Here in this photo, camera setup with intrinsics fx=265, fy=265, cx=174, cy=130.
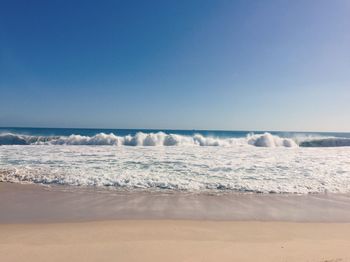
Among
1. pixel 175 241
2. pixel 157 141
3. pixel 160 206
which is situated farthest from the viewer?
pixel 157 141

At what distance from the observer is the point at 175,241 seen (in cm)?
402

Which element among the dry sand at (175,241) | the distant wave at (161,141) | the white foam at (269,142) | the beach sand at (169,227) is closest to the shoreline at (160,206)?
the beach sand at (169,227)

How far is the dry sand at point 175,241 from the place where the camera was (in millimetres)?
3498

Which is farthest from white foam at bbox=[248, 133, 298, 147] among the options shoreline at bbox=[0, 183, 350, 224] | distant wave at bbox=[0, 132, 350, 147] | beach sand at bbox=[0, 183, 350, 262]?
beach sand at bbox=[0, 183, 350, 262]

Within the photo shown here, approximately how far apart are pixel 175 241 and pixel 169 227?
0.69 metres

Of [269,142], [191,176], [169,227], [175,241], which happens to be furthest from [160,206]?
[269,142]

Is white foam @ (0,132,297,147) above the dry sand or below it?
above

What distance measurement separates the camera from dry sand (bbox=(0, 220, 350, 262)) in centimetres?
350

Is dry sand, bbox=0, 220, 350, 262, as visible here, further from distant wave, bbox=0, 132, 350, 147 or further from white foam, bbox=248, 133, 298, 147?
white foam, bbox=248, 133, 298, 147

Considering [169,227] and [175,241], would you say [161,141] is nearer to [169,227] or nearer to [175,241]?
[169,227]

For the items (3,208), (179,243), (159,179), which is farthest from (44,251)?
(159,179)

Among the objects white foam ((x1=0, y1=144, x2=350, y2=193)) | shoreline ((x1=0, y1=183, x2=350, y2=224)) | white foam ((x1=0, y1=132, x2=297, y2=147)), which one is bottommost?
shoreline ((x1=0, y1=183, x2=350, y2=224))

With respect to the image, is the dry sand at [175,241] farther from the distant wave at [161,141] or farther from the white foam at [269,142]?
the white foam at [269,142]

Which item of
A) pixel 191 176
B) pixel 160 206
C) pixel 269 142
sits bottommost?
pixel 160 206
